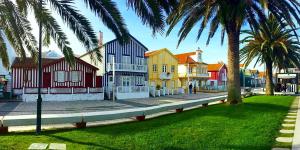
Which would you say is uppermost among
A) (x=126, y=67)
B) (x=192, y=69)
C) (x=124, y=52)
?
(x=124, y=52)

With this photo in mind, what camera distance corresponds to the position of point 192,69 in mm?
67500

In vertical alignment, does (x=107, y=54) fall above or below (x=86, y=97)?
above

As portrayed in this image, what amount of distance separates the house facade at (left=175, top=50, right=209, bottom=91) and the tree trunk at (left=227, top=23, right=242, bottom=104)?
44.6 m

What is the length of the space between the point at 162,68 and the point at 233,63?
35821mm

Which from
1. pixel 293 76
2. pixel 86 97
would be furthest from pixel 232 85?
pixel 293 76

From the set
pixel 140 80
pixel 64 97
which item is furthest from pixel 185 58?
pixel 64 97

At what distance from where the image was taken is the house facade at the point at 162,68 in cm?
5297

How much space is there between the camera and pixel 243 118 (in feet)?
44.6

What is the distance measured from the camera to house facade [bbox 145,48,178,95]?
53.0 meters

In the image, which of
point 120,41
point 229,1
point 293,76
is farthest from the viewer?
point 293,76

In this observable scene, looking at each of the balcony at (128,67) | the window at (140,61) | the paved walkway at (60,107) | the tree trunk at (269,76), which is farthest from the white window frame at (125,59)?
the tree trunk at (269,76)

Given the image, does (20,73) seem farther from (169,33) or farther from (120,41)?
(120,41)

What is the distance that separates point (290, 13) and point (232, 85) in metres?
5.19

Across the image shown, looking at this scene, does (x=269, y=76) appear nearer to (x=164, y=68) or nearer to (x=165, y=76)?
(x=165, y=76)
